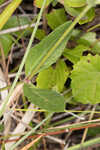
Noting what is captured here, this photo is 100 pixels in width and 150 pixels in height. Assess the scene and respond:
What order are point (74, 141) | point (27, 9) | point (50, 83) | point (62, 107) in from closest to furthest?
point (62, 107) < point (50, 83) < point (27, 9) < point (74, 141)

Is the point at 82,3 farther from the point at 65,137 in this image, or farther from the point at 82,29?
the point at 65,137

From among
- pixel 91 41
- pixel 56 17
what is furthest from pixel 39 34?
pixel 91 41

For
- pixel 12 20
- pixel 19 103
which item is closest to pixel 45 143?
pixel 19 103

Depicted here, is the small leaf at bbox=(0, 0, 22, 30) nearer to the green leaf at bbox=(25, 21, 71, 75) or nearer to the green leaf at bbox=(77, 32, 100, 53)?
the green leaf at bbox=(25, 21, 71, 75)

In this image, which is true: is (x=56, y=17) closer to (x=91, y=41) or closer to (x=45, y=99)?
(x=91, y=41)

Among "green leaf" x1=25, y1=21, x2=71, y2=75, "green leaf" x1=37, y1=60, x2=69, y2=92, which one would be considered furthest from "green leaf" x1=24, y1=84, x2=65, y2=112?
"green leaf" x1=37, y1=60, x2=69, y2=92
